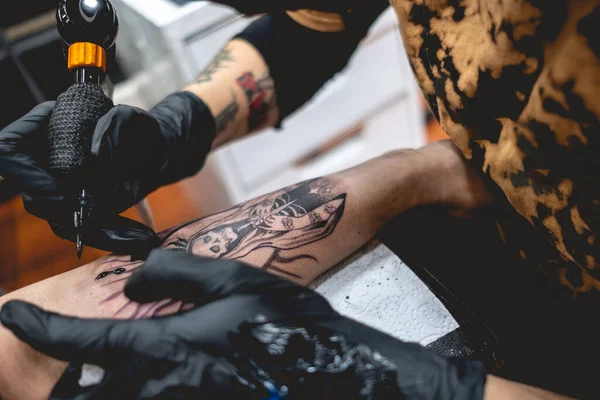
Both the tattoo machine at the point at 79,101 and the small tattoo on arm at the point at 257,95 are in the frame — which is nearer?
the tattoo machine at the point at 79,101

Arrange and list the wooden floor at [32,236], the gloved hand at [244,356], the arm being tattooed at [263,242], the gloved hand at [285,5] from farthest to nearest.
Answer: the wooden floor at [32,236] → the gloved hand at [285,5] → the arm being tattooed at [263,242] → the gloved hand at [244,356]

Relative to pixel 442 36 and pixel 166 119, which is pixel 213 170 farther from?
pixel 442 36

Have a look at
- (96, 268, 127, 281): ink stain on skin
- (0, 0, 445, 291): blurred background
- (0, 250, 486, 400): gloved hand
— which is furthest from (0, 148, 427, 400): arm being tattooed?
(0, 0, 445, 291): blurred background

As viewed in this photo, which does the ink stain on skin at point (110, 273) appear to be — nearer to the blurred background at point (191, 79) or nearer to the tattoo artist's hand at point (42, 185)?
the tattoo artist's hand at point (42, 185)

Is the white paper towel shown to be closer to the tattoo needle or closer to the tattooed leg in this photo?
the tattooed leg

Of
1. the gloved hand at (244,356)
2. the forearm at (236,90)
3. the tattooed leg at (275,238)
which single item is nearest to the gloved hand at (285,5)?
the forearm at (236,90)

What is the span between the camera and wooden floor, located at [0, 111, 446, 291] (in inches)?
53.2

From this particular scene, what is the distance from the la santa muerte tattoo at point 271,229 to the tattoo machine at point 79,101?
153 millimetres

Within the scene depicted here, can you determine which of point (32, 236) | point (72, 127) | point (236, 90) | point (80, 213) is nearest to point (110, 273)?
point (80, 213)

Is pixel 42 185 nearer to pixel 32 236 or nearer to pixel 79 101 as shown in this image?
pixel 79 101

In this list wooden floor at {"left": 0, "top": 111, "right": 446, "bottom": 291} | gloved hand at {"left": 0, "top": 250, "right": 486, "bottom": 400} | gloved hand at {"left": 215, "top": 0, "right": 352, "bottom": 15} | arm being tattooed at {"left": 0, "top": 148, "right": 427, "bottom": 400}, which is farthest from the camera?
wooden floor at {"left": 0, "top": 111, "right": 446, "bottom": 291}

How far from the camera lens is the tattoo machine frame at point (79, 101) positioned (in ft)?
2.15

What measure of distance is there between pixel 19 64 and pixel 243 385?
197 cm

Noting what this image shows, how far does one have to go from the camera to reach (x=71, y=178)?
2.17 ft
